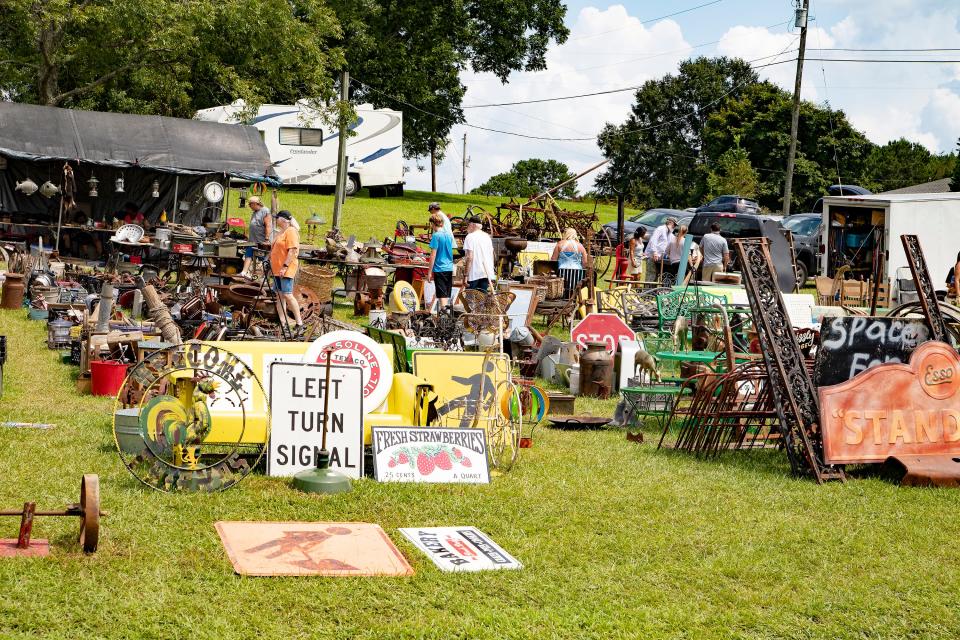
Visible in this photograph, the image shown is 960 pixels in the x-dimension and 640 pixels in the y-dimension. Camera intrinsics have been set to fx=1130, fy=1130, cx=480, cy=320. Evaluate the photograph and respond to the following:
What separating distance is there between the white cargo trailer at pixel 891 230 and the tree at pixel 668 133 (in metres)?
40.1

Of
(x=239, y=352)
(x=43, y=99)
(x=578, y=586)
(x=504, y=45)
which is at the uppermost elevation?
(x=504, y=45)

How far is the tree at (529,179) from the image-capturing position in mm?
67438

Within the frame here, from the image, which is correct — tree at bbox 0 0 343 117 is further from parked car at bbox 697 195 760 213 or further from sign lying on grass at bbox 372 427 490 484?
sign lying on grass at bbox 372 427 490 484

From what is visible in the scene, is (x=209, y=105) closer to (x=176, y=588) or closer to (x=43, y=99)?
(x=43, y=99)

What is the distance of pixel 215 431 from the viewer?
313 inches

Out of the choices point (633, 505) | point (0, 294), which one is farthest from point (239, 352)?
point (0, 294)

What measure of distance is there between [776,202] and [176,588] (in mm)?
55076

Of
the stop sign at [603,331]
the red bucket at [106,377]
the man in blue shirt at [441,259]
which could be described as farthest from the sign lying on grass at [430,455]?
the man in blue shirt at [441,259]

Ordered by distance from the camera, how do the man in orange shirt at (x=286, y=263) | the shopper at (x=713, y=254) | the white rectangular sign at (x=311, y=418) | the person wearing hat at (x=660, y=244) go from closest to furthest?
the white rectangular sign at (x=311, y=418)
the man in orange shirt at (x=286, y=263)
the shopper at (x=713, y=254)
the person wearing hat at (x=660, y=244)

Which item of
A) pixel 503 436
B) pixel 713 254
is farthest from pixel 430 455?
pixel 713 254

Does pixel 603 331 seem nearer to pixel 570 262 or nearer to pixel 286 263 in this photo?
pixel 286 263

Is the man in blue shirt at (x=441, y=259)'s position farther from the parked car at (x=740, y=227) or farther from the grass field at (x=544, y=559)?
the parked car at (x=740, y=227)

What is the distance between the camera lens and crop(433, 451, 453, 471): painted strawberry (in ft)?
26.9

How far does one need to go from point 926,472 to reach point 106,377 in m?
7.66
